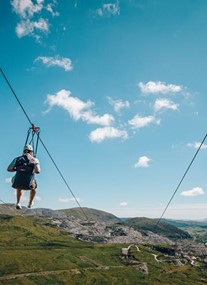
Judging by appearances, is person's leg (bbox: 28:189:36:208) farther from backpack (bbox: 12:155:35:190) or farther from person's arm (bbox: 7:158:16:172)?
person's arm (bbox: 7:158:16:172)

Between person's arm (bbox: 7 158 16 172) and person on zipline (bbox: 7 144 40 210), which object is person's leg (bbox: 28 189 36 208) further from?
person's arm (bbox: 7 158 16 172)

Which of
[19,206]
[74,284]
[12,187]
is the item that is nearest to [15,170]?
[12,187]

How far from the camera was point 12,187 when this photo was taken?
19438mm

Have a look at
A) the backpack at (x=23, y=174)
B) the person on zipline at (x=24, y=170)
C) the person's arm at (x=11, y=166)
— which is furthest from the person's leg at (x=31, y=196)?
the person's arm at (x=11, y=166)

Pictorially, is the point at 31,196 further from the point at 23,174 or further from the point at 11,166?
the point at 11,166

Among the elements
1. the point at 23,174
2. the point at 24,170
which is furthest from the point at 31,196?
the point at 24,170

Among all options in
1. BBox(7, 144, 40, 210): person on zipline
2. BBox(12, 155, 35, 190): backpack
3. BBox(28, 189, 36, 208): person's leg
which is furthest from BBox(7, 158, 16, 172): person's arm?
BBox(28, 189, 36, 208): person's leg

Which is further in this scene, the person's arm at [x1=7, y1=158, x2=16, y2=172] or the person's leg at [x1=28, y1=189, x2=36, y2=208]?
the person's leg at [x1=28, y1=189, x2=36, y2=208]

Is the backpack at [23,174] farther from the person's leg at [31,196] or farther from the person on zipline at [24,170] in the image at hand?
the person's leg at [31,196]

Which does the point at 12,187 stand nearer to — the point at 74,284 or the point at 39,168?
the point at 39,168

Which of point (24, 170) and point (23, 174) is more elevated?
point (24, 170)

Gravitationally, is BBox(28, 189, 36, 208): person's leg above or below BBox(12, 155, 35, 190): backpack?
below

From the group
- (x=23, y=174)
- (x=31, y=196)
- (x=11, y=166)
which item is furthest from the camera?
(x=31, y=196)

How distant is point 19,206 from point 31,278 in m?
196
